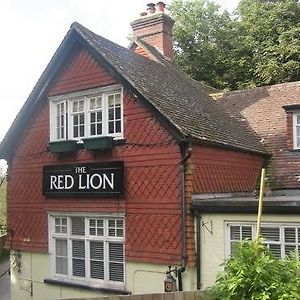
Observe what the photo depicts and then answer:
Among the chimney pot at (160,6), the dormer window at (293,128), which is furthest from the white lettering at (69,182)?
the chimney pot at (160,6)

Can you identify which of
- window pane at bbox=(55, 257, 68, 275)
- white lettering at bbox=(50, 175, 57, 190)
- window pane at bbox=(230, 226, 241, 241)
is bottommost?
window pane at bbox=(55, 257, 68, 275)

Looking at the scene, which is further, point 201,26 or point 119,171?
point 201,26

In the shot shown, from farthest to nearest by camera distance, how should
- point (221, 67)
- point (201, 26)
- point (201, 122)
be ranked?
point (201, 26)
point (221, 67)
point (201, 122)

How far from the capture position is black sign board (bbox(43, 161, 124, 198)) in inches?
503

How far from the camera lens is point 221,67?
3197cm

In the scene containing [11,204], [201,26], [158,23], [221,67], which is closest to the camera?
[11,204]

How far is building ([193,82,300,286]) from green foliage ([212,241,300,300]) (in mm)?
3046

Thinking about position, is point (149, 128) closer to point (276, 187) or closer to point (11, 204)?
point (276, 187)

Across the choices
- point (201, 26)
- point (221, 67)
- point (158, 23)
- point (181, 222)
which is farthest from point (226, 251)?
point (201, 26)

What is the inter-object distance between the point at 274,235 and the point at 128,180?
4.06 metres

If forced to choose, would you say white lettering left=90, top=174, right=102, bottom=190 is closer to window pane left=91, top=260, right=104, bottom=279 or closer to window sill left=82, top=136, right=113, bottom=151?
window sill left=82, top=136, right=113, bottom=151

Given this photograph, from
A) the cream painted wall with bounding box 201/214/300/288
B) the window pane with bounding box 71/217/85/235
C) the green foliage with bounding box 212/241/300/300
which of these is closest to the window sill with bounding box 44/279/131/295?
the window pane with bounding box 71/217/85/235

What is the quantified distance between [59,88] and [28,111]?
1.44 metres

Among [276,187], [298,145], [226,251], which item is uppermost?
[298,145]
